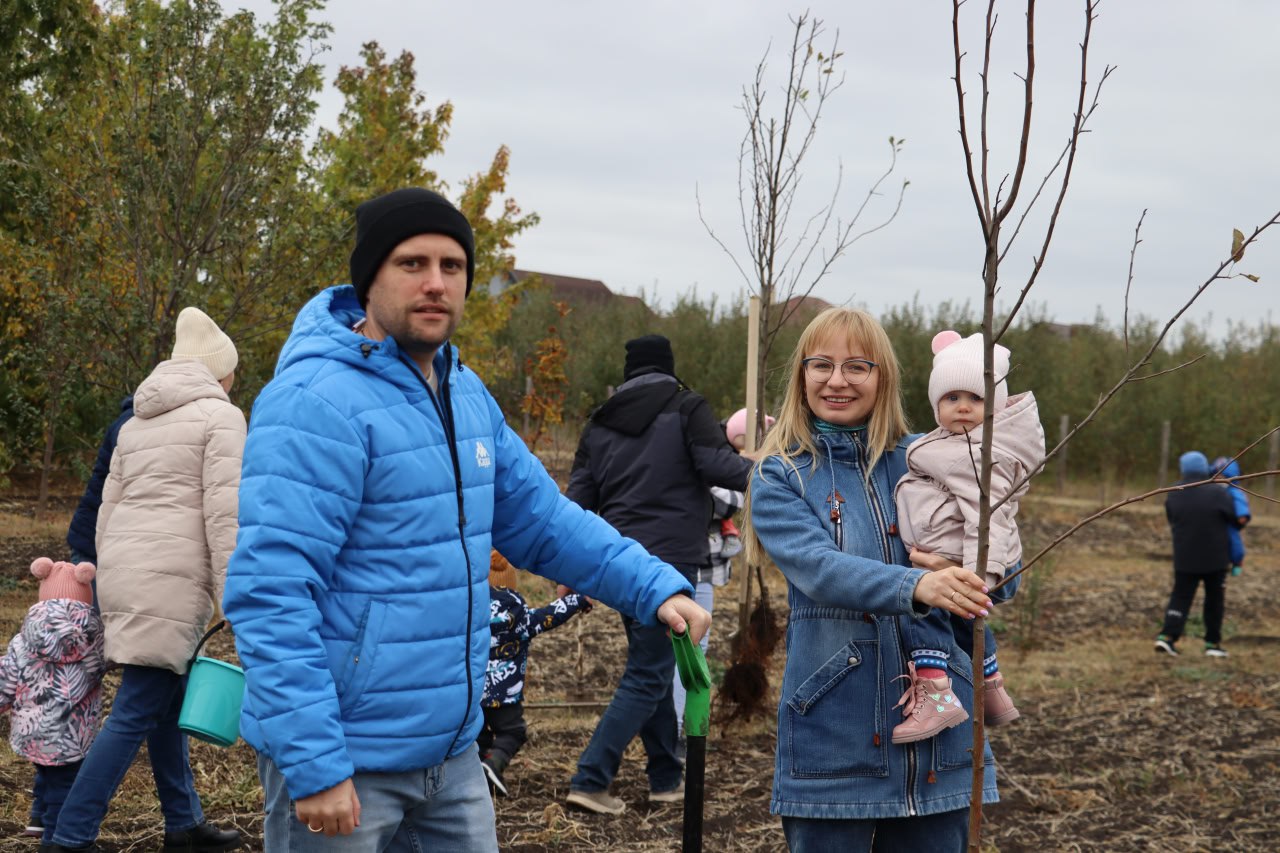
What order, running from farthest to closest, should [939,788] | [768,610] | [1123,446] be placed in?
[1123,446]
[768,610]
[939,788]

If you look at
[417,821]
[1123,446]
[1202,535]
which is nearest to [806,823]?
[417,821]

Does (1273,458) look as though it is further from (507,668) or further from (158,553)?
(158,553)

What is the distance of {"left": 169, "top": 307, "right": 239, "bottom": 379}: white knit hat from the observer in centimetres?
406

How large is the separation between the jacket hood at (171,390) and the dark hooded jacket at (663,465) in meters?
1.75

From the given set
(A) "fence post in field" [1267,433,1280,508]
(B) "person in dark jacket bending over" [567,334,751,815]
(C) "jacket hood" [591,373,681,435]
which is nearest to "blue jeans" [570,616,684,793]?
(B) "person in dark jacket bending over" [567,334,751,815]

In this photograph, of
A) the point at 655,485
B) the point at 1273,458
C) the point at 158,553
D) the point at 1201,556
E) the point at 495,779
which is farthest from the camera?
the point at 1273,458

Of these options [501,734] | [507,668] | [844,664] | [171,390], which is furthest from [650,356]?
[844,664]

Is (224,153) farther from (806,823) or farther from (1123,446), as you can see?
(1123,446)

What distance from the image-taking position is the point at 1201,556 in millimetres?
9625

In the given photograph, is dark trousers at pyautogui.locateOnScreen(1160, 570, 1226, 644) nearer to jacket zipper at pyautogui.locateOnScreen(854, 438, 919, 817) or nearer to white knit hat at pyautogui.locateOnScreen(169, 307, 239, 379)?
jacket zipper at pyautogui.locateOnScreen(854, 438, 919, 817)

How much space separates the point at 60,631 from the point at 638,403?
2.35 m

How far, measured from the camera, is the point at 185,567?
152 inches

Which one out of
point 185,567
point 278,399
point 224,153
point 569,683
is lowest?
point 569,683

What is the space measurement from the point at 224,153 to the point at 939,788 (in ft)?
20.2
